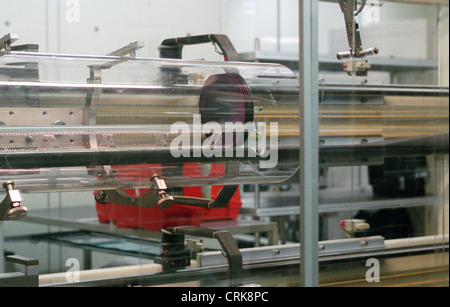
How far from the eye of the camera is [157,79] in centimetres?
155

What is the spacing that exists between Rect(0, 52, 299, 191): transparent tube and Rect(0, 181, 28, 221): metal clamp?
0.03m

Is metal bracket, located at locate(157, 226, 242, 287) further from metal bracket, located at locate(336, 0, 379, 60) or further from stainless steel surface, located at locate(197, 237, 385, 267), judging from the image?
metal bracket, located at locate(336, 0, 379, 60)

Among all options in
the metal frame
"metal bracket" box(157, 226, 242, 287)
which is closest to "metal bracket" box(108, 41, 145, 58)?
the metal frame

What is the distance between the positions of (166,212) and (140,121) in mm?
405

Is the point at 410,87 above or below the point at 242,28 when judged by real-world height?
below

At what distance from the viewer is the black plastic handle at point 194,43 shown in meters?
1.62

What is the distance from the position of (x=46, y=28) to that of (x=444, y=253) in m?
1.20

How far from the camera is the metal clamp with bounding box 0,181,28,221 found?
131cm

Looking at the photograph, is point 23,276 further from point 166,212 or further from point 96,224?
point 96,224

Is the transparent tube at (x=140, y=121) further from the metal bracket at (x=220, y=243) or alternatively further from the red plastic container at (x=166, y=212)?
the metal bracket at (x=220, y=243)
